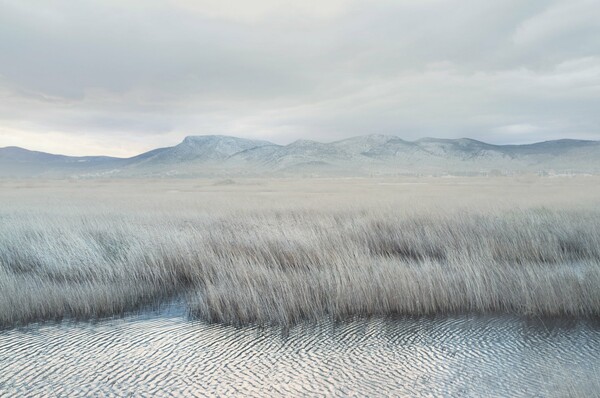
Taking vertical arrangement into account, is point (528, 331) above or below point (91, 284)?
below

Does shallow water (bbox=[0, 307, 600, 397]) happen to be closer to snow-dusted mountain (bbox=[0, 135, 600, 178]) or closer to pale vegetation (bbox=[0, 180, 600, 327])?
pale vegetation (bbox=[0, 180, 600, 327])

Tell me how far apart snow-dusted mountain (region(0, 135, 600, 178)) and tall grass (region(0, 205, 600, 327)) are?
10771 cm

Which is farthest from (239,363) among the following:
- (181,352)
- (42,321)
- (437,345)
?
(42,321)

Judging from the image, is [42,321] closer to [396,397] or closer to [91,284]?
[91,284]

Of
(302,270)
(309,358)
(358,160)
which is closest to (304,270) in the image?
(302,270)

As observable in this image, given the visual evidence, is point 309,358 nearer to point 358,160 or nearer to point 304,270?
point 304,270

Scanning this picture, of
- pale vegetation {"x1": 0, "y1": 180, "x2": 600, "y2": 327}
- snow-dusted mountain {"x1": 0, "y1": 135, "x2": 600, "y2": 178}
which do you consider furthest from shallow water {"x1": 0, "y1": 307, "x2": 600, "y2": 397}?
snow-dusted mountain {"x1": 0, "y1": 135, "x2": 600, "y2": 178}

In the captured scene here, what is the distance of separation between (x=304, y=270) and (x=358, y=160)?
14923 centimetres

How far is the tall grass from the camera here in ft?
21.8

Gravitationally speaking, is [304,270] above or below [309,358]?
above

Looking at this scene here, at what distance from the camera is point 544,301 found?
6691 mm

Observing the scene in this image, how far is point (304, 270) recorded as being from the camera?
8344mm

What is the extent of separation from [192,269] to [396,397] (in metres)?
5.30

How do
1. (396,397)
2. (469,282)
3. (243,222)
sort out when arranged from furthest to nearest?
1. (243,222)
2. (469,282)
3. (396,397)
